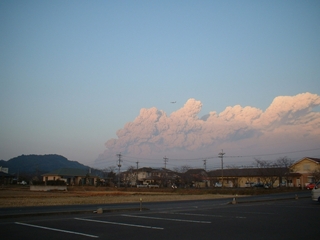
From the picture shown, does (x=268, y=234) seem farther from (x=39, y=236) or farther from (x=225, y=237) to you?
(x=39, y=236)

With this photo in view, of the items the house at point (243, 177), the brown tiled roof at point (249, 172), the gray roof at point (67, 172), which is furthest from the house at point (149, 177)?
the gray roof at point (67, 172)

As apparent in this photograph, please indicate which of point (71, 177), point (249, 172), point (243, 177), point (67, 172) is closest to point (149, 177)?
point (71, 177)

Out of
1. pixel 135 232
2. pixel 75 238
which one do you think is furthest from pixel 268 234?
pixel 75 238

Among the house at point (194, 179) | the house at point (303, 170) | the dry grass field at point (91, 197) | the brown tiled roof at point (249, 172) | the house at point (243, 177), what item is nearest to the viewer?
the dry grass field at point (91, 197)

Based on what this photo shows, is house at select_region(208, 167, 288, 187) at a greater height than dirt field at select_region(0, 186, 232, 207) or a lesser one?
greater

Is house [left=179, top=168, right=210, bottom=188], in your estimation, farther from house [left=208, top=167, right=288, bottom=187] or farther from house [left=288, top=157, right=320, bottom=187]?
house [left=288, top=157, right=320, bottom=187]

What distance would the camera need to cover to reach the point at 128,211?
21.1 meters

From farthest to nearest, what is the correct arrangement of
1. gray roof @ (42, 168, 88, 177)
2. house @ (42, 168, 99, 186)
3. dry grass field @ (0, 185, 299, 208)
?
gray roof @ (42, 168, 88, 177) < house @ (42, 168, 99, 186) < dry grass field @ (0, 185, 299, 208)

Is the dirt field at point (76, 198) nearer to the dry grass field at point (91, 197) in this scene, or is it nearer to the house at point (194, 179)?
the dry grass field at point (91, 197)

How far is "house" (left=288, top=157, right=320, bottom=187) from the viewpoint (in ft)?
244

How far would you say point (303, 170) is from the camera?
76562 millimetres

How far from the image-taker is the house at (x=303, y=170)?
74.4 meters

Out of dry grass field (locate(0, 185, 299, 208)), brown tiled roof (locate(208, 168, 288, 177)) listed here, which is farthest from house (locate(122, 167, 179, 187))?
dry grass field (locate(0, 185, 299, 208))

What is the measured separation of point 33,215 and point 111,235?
856 centimetres
